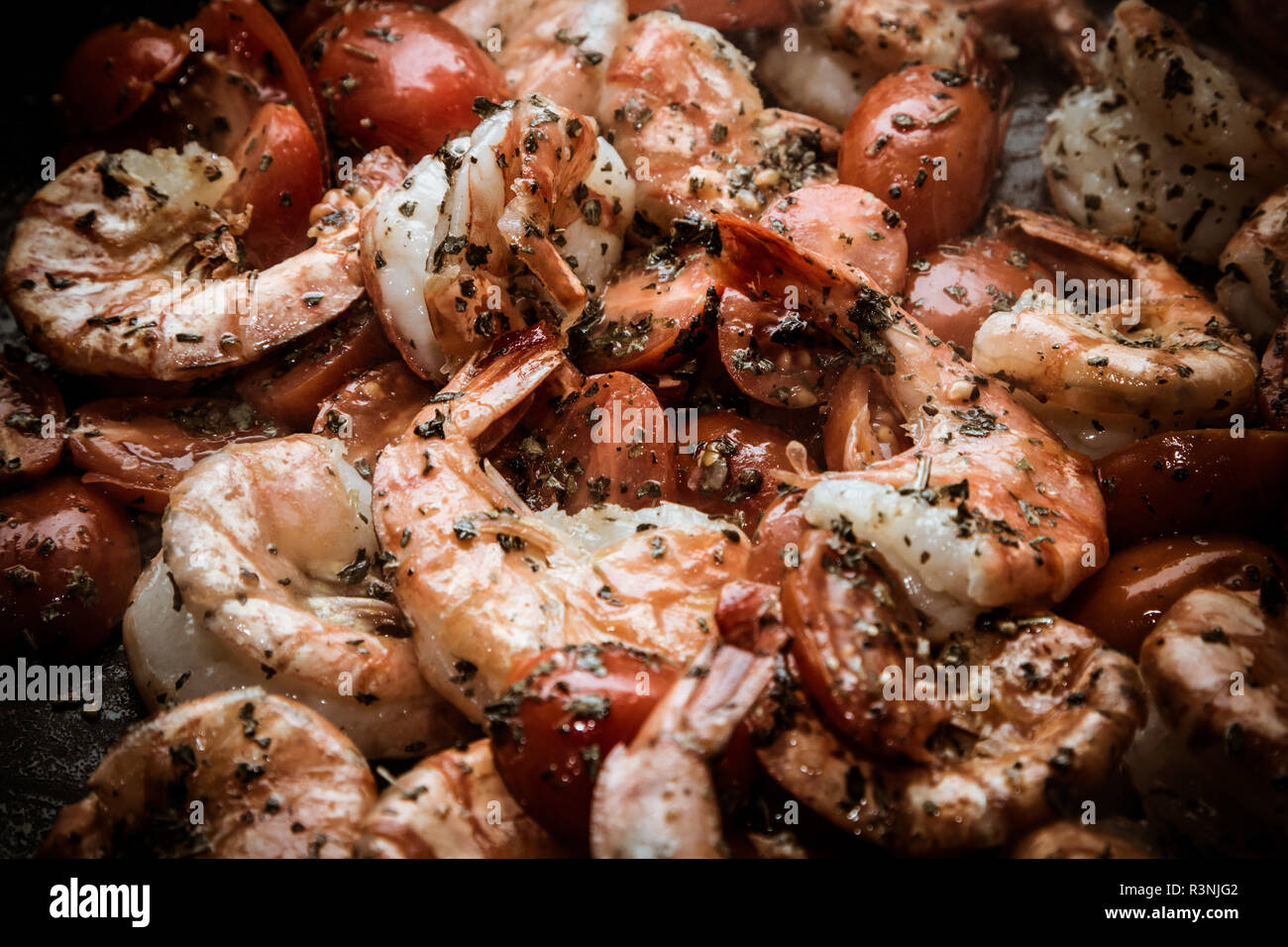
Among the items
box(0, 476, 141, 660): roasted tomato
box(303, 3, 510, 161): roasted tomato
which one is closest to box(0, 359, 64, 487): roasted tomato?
box(0, 476, 141, 660): roasted tomato

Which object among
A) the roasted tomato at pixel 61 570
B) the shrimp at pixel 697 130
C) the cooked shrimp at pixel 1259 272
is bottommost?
the roasted tomato at pixel 61 570

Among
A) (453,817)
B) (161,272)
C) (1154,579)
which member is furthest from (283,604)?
(1154,579)

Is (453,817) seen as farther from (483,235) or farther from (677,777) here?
(483,235)

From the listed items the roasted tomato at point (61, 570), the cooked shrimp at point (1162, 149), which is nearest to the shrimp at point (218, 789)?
the roasted tomato at point (61, 570)

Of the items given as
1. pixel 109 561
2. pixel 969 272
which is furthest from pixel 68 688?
pixel 969 272

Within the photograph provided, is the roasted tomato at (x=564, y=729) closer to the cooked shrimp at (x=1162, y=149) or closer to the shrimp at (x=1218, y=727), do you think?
the shrimp at (x=1218, y=727)

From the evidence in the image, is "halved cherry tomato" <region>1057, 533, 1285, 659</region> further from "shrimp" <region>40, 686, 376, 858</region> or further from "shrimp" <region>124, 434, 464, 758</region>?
"shrimp" <region>40, 686, 376, 858</region>
